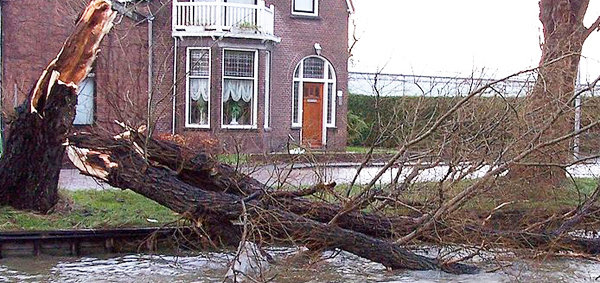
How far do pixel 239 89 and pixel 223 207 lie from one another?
13700mm

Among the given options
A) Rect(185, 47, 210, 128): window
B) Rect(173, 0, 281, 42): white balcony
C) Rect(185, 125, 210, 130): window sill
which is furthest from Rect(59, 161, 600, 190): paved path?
Rect(173, 0, 281, 42): white balcony

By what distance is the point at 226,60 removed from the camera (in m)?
22.8

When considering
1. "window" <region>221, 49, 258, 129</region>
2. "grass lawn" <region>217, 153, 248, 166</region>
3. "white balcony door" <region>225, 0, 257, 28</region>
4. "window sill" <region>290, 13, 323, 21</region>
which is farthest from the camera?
"window sill" <region>290, 13, 323, 21</region>

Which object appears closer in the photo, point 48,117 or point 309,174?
point 48,117

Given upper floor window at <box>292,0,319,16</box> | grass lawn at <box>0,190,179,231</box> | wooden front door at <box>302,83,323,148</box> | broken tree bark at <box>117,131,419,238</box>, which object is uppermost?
upper floor window at <box>292,0,319,16</box>

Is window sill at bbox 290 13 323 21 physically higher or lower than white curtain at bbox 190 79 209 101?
higher

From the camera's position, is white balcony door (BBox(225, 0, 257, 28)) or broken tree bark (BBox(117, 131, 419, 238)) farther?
white balcony door (BBox(225, 0, 257, 28))

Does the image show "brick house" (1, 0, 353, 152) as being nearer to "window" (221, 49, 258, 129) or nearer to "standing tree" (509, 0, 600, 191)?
"window" (221, 49, 258, 129)

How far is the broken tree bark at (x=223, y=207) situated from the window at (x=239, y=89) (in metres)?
12.1

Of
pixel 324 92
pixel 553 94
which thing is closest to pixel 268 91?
pixel 324 92

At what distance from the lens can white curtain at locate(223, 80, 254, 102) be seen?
2292cm

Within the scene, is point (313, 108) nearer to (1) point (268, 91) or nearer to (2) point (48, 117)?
(1) point (268, 91)

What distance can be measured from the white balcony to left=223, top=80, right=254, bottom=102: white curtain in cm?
138

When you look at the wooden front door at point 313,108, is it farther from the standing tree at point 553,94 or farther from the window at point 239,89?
the standing tree at point 553,94
